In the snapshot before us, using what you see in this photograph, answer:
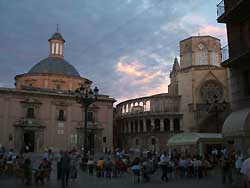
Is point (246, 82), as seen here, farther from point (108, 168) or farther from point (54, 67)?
point (54, 67)

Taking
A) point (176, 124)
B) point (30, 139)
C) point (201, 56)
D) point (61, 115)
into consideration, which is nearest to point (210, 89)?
point (201, 56)

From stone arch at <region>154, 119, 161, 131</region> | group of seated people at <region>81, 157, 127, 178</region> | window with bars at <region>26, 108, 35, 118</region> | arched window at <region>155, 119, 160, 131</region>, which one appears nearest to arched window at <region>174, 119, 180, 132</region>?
stone arch at <region>154, 119, 161, 131</region>

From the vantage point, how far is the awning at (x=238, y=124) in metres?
14.9

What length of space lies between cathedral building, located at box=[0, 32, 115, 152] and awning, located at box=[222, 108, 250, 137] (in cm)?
2824

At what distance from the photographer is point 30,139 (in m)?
40.6

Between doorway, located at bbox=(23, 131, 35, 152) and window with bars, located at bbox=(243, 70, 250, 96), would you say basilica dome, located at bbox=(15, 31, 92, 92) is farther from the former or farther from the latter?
window with bars, located at bbox=(243, 70, 250, 96)

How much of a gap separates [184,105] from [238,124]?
35.9 m

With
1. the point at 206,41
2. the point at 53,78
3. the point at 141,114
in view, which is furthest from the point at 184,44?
the point at 53,78

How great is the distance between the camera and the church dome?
4844 centimetres

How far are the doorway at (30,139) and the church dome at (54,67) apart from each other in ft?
35.5

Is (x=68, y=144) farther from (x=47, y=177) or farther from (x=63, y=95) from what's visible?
(x=47, y=177)

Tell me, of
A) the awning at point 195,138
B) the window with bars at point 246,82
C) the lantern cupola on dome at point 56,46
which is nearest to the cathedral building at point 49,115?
the lantern cupola on dome at point 56,46

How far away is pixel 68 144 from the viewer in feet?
138

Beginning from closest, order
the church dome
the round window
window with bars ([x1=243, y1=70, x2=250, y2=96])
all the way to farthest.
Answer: window with bars ([x1=243, y1=70, x2=250, y2=96]) < the church dome < the round window
